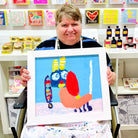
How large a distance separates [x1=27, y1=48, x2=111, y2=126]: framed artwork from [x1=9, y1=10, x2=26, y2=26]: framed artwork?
114cm

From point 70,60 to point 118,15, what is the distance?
1.31 m

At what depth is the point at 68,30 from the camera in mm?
1375

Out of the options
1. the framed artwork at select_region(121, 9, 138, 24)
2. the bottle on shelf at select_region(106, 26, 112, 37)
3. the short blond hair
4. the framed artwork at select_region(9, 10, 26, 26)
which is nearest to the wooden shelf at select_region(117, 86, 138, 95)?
the bottle on shelf at select_region(106, 26, 112, 37)

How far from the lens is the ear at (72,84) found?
4.18 feet

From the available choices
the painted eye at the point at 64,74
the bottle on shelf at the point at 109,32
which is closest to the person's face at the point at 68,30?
the painted eye at the point at 64,74

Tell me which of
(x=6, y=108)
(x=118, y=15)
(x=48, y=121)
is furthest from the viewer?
(x=118, y=15)

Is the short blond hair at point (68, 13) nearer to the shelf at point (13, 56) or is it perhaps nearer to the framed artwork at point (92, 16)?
the shelf at point (13, 56)

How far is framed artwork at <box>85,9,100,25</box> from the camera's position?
7.36 feet

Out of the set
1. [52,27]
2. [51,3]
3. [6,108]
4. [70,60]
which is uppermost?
[51,3]

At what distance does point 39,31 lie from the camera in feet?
7.67

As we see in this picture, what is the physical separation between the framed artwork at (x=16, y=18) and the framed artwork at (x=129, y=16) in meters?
1.19

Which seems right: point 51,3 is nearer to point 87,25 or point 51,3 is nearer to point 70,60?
point 87,25

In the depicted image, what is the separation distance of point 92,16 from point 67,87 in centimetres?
127

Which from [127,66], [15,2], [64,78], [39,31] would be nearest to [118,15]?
[127,66]
